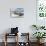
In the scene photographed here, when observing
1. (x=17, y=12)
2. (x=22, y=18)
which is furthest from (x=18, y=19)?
(x=17, y=12)

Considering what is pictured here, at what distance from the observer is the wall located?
6.44 m

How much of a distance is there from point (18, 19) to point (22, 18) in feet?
0.55

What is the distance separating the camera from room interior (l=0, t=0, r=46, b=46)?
6441 mm

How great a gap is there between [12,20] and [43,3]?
56.7 inches

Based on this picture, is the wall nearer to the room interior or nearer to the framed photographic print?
the room interior

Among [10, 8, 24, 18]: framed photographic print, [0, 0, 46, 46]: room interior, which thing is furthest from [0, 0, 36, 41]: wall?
[10, 8, 24, 18]: framed photographic print

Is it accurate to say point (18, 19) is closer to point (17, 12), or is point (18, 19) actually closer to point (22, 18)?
point (22, 18)

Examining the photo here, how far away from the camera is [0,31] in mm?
6512

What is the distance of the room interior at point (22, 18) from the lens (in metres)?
6.44

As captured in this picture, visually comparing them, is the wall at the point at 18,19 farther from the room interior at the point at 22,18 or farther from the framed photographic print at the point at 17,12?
the framed photographic print at the point at 17,12

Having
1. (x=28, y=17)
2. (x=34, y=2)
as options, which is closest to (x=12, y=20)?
(x=28, y=17)

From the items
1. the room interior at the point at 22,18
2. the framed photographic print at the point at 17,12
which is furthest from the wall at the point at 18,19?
the framed photographic print at the point at 17,12

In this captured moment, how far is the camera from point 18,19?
650cm

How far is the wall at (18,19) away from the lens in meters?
6.44
